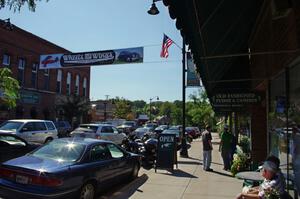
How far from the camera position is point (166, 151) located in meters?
13.1

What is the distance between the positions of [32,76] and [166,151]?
90.5 feet

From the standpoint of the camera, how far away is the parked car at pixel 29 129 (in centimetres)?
1897

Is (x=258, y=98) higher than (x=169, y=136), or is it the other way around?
(x=258, y=98)

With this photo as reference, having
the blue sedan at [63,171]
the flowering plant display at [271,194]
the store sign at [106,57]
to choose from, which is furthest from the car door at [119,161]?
the store sign at [106,57]

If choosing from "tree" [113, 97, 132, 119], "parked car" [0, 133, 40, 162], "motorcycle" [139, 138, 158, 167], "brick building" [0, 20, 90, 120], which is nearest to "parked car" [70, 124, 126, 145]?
"motorcycle" [139, 138, 158, 167]

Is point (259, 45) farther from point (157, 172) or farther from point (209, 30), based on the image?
point (157, 172)

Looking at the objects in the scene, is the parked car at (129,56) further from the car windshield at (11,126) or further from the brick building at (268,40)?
the brick building at (268,40)

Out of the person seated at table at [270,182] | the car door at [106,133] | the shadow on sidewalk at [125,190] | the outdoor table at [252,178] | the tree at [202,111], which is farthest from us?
the tree at [202,111]

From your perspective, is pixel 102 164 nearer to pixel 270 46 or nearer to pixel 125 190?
pixel 125 190

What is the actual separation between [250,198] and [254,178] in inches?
34.0

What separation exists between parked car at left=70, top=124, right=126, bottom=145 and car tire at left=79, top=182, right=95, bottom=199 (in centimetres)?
1210

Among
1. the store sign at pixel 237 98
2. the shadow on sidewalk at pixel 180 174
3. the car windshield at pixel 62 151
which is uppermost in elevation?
the store sign at pixel 237 98

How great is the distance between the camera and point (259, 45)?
9.33 meters

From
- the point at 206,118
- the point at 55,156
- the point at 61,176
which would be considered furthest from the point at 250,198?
the point at 206,118
